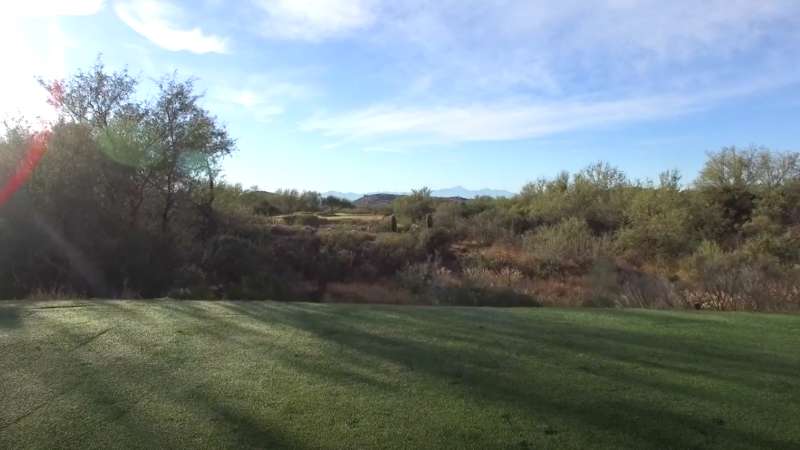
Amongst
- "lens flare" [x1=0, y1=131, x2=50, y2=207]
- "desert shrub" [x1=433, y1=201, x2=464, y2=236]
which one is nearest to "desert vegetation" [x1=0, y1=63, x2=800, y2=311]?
"lens flare" [x1=0, y1=131, x2=50, y2=207]

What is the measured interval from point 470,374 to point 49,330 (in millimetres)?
5204

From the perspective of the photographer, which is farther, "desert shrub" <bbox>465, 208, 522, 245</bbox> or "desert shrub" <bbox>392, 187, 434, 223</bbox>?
"desert shrub" <bbox>392, 187, 434, 223</bbox>

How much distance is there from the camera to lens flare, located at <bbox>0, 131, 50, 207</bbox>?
59.1ft

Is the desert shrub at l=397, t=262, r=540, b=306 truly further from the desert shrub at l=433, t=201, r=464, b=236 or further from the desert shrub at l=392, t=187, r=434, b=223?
the desert shrub at l=392, t=187, r=434, b=223

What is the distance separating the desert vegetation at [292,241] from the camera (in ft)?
57.5

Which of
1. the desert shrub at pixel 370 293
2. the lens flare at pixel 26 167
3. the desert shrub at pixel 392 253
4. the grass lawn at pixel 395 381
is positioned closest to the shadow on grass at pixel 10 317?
the grass lawn at pixel 395 381

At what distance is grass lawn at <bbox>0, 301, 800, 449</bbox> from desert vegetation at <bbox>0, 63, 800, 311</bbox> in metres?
6.50

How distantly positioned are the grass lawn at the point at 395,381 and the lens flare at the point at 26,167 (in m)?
10.6

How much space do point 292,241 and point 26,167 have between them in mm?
14563

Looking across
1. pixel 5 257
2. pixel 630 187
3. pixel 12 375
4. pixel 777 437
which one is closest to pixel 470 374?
pixel 777 437

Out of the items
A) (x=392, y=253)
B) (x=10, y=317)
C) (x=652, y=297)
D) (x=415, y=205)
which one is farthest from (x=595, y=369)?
(x=415, y=205)

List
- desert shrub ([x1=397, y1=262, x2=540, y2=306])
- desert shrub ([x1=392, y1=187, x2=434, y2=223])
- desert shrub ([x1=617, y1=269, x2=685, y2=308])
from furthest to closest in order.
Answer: desert shrub ([x1=392, y1=187, x2=434, y2=223]) < desert shrub ([x1=397, y1=262, x2=540, y2=306]) < desert shrub ([x1=617, y1=269, x2=685, y2=308])

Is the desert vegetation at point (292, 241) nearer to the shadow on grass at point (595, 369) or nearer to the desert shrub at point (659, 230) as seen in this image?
the desert shrub at point (659, 230)

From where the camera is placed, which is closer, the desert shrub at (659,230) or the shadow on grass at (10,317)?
the shadow on grass at (10,317)
